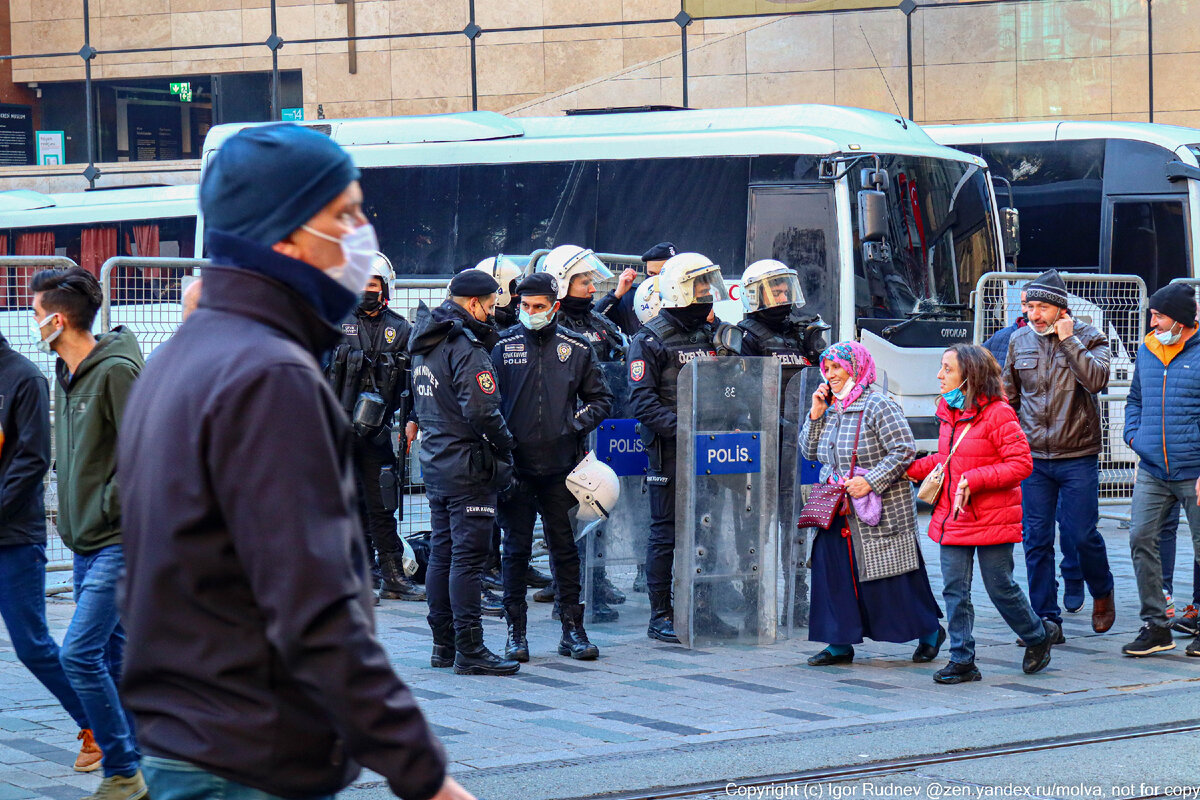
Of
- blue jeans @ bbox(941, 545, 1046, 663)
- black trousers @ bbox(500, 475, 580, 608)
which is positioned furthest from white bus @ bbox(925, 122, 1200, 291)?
black trousers @ bbox(500, 475, 580, 608)

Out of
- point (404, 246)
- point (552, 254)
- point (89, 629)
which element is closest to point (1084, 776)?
point (89, 629)

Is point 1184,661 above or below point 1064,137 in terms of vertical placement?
below

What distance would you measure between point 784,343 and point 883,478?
62.0 inches

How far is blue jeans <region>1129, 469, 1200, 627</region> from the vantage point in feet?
25.5

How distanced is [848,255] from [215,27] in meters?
16.8

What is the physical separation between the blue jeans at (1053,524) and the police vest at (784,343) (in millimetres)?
Answer: 1387

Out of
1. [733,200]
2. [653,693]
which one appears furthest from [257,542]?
[733,200]

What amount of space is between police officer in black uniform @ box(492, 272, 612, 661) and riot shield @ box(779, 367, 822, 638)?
1074mm

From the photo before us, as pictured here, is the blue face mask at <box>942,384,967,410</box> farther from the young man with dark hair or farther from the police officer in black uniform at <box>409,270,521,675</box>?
the young man with dark hair

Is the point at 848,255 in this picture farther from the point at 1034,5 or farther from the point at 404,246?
the point at 1034,5

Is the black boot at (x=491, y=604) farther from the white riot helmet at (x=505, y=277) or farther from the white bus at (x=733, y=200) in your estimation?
the white bus at (x=733, y=200)

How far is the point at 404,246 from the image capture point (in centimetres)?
1585

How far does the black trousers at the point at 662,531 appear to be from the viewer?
8.47 meters

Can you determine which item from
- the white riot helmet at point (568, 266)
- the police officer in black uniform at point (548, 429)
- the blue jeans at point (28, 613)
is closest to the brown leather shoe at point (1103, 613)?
the police officer in black uniform at point (548, 429)
